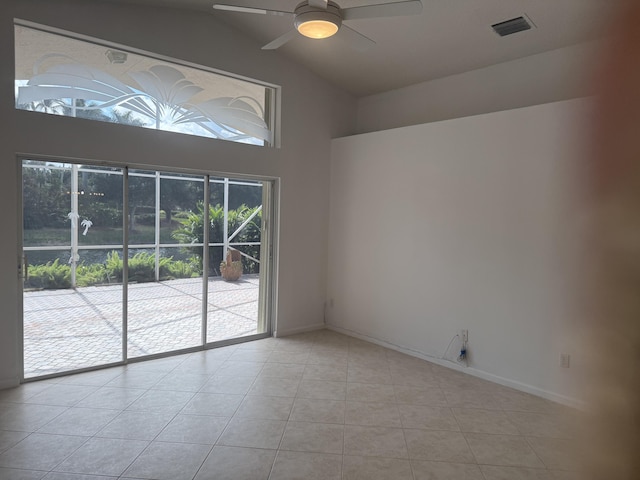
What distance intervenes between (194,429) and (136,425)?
17.2 inches

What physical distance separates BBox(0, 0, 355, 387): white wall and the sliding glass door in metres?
0.17

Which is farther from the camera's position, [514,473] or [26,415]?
[26,415]

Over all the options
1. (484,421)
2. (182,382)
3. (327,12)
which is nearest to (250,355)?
(182,382)

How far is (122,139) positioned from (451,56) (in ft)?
11.5

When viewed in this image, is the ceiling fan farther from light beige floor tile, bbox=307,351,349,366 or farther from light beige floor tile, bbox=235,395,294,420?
light beige floor tile, bbox=307,351,349,366

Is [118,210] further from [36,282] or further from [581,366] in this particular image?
[581,366]

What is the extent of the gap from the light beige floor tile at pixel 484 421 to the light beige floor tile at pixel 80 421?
8.91 ft

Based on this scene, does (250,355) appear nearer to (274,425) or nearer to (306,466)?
(274,425)

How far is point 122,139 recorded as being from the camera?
3.96 m

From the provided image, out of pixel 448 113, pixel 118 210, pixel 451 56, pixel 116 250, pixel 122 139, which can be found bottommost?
pixel 116 250

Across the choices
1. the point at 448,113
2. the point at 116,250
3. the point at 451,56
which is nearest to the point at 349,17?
the point at 451,56

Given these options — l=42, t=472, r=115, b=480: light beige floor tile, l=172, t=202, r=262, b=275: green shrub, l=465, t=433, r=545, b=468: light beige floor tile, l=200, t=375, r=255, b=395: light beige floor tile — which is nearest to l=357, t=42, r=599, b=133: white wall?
l=172, t=202, r=262, b=275: green shrub

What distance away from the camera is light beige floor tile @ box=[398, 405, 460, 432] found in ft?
10.2

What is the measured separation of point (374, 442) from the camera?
288 centimetres
